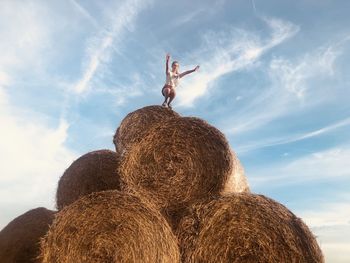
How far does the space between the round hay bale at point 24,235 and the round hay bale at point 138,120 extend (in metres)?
1.61

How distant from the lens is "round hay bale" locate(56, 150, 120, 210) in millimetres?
7504

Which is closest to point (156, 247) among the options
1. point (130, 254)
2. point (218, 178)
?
point (130, 254)

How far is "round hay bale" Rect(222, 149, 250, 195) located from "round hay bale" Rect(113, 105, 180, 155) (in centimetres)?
168

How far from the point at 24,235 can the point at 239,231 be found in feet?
10.9

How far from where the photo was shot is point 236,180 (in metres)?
6.35

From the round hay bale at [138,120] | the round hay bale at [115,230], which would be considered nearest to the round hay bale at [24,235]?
the round hay bale at [115,230]

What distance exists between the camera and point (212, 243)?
18.4ft

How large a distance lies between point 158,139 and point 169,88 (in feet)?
9.51

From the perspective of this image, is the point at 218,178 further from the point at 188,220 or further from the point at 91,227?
the point at 91,227

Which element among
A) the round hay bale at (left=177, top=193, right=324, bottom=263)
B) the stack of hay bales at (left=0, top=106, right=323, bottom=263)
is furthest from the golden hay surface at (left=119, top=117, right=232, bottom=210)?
the round hay bale at (left=177, top=193, right=324, bottom=263)

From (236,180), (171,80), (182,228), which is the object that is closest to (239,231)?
(182,228)

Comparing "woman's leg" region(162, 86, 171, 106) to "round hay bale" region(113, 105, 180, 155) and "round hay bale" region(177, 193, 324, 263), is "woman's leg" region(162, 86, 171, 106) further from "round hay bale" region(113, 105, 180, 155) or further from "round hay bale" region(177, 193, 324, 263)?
"round hay bale" region(177, 193, 324, 263)

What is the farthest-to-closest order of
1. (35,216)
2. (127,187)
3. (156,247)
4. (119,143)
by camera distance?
1. (119,143)
2. (35,216)
3. (127,187)
4. (156,247)

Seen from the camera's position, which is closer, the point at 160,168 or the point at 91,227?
the point at 91,227
